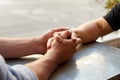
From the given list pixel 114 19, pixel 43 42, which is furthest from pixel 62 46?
pixel 114 19

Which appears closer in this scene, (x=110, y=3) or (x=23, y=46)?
(x=23, y=46)

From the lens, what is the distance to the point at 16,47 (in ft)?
3.36

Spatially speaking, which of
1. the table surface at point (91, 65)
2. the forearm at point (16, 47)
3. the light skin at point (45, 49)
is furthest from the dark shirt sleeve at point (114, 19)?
the forearm at point (16, 47)

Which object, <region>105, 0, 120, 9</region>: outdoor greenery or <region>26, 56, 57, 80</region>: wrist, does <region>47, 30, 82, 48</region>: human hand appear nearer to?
<region>26, 56, 57, 80</region>: wrist

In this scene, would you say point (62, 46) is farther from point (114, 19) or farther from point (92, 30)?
point (114, 19)

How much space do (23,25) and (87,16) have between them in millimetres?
409

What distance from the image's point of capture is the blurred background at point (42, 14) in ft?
4.19

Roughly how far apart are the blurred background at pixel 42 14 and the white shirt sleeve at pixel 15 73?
19.9 inches

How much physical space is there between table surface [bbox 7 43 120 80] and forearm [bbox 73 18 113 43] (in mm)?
49

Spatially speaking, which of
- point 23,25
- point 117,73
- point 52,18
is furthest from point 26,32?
point 117,73

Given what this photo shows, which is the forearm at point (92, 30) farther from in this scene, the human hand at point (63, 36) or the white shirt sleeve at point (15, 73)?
the white shirt sleeve at point (15, 73)

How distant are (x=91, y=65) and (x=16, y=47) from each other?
31cm

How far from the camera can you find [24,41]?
105 cm

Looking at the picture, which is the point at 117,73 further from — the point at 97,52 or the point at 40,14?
the point at 40,14
